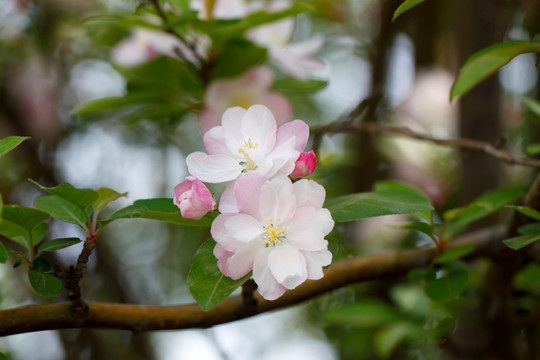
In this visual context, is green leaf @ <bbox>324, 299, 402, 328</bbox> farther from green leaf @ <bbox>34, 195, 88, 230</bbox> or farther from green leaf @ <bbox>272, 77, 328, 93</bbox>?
green leaf @ <bbox>34, 195, 88, 230</bbox>

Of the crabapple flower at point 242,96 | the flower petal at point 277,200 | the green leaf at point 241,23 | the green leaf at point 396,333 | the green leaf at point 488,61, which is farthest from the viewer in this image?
the green leaf at point 396,333

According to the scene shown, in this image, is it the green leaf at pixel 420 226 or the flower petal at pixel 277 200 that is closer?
the flower petal at pixel 277 200

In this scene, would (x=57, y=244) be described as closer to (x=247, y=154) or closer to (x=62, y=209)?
(x=62, y=209)

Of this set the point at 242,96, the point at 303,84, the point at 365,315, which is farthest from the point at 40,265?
the point at 365,315

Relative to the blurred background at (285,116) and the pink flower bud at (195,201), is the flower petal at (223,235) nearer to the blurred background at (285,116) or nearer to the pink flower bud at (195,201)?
the pink flower bud at (195,201)

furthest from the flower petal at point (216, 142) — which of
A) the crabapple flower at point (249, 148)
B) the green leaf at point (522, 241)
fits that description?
the green leaf at point (522, 241)

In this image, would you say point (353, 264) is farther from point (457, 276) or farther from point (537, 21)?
point (537, 21)

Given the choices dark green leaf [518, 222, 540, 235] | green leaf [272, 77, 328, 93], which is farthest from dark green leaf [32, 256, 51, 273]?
green leaf [272, 77, 328, 93]
